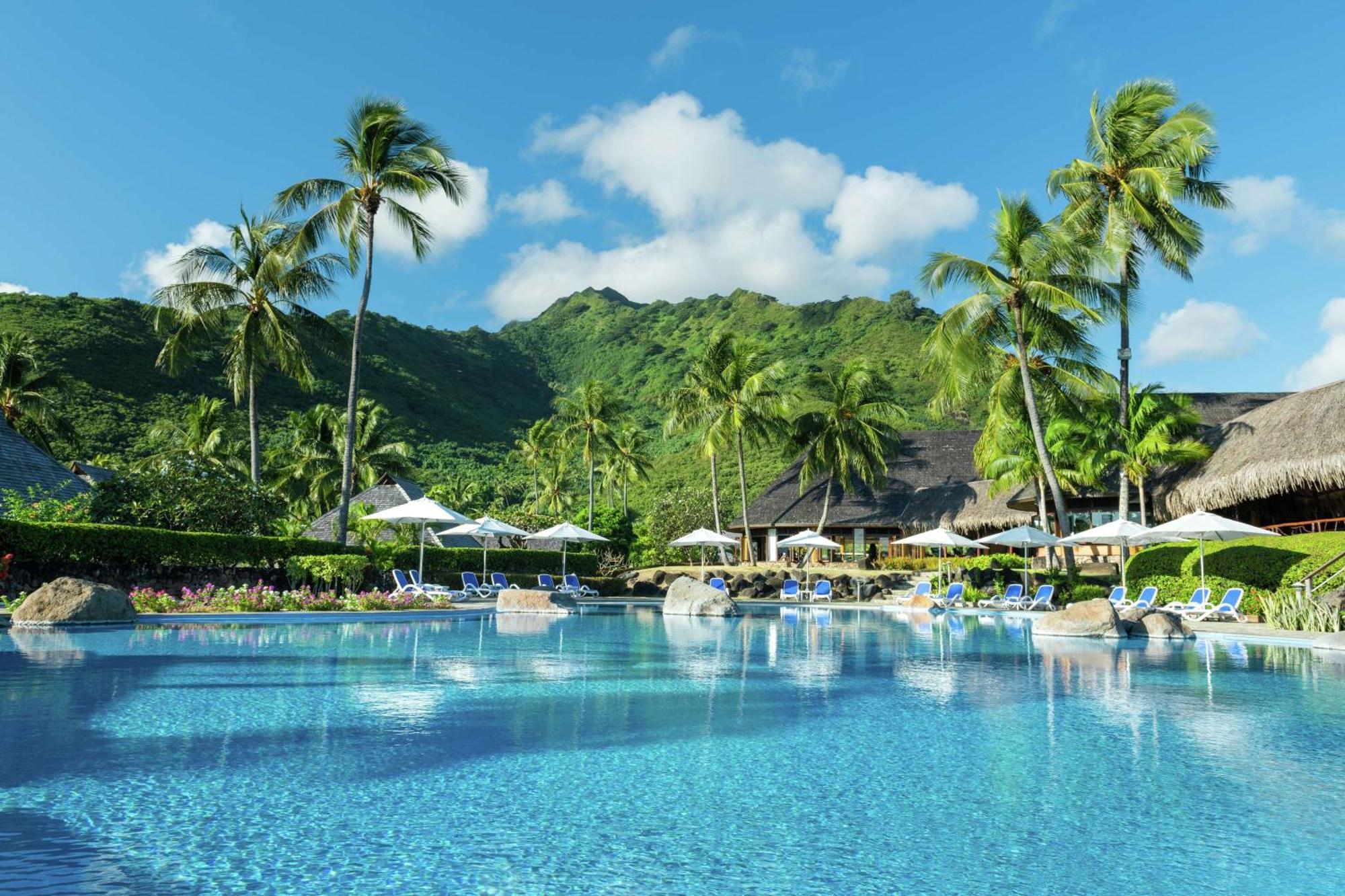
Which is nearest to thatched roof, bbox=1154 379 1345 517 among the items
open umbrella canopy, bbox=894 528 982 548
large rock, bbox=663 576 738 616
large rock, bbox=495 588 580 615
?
open umbrella canopy, bbox=894 528 982 548

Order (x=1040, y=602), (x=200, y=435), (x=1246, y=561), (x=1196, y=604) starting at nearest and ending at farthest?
1. (x=1196, y=604)
2. (x=1246, y=561)
3. (x=1040, y=602)
4. (x=200, y=435)

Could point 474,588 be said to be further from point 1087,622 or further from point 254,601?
point 1087,622

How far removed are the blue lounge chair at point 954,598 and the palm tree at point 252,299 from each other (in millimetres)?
17821

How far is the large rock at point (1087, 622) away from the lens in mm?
14844

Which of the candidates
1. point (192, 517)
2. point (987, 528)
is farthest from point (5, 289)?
point (987, 528)

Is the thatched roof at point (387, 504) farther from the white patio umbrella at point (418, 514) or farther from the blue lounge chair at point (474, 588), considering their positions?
the white patio umbrella at point (418, 514)

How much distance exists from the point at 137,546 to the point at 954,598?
1871 cm

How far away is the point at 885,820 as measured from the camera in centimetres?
463

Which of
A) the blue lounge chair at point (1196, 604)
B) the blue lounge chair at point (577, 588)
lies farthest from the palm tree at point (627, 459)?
the blue lounge chair at point (1196, 604)

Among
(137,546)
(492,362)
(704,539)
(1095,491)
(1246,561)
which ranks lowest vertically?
(137,546)

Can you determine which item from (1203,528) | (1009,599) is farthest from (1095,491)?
(1203,528)

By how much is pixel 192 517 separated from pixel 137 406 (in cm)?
2800

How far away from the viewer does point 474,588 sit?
23766mm

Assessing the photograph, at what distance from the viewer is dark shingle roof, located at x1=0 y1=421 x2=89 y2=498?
1952 cm
